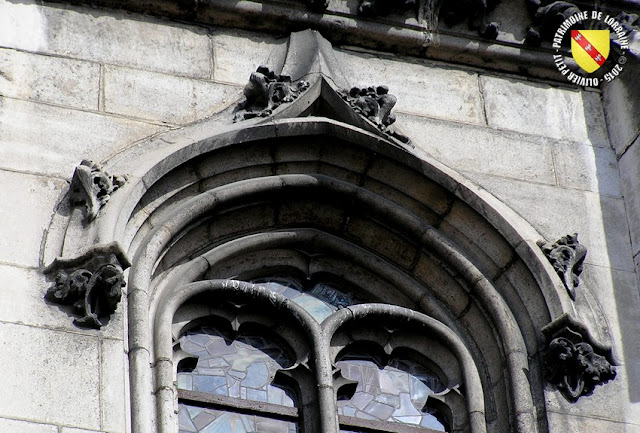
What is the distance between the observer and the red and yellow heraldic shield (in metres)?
14.8

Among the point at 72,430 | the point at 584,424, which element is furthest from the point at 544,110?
the point at 72,430

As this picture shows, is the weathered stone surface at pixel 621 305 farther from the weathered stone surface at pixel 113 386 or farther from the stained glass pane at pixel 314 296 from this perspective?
the weathered stone surface at pixel 113 386

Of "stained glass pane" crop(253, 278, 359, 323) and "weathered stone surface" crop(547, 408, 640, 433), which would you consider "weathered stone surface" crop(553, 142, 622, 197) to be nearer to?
"stained glass pane" crop(253, 278, 359, 323)

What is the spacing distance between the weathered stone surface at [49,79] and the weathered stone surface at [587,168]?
3.39 m

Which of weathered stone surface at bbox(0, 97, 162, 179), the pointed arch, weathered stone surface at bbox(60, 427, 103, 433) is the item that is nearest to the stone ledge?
the pointed arch

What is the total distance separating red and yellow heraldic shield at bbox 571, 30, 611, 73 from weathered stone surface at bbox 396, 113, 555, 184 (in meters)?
0.87

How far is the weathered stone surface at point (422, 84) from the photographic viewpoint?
14281mm

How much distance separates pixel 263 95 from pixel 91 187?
67.1 inches

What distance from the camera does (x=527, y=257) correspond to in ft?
43.8

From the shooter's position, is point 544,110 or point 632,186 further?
point 544,110

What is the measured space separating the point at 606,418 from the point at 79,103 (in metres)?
4.02

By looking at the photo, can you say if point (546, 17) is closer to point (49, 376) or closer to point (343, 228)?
point (343, 228)

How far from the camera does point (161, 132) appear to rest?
13258mm

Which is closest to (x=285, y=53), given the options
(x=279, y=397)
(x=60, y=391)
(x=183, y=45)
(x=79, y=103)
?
(x=183, y=45)
